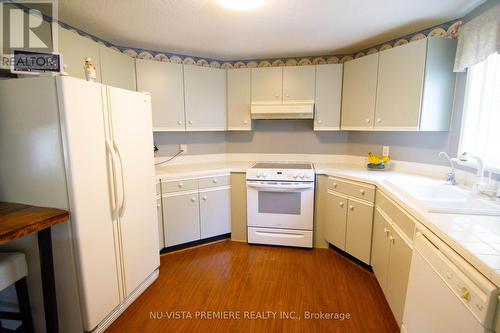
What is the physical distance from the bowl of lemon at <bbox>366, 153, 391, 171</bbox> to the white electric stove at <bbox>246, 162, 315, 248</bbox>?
604 millimetres

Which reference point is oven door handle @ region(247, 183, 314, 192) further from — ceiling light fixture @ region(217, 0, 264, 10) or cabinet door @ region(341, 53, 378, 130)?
ceiling light fixture @ region(217, 0, 264, 10)

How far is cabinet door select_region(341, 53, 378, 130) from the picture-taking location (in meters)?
2.33

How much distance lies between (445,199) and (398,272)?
550 mm

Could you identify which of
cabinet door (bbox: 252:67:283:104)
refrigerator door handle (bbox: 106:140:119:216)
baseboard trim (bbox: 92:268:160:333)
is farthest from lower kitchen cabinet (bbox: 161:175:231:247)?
cabinet door (bbox: 252:67:283:104)

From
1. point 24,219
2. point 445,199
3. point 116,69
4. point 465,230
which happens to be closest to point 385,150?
point 445,199

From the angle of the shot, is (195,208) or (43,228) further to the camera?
(195,208)

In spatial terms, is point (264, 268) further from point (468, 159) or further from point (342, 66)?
point (342, 66)

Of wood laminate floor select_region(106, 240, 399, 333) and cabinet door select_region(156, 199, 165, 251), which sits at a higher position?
cabinet door select_region(156, 199, 165, 251)

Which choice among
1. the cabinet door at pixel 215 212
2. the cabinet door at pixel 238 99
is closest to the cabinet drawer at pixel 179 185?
the cabinet door at pixel 215 212

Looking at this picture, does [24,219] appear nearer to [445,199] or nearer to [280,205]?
[280,205]

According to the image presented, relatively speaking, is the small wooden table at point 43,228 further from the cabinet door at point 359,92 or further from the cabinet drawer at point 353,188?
the cabinet door at point 359,92

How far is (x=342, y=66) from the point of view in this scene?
8.64 feet

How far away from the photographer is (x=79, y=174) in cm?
136

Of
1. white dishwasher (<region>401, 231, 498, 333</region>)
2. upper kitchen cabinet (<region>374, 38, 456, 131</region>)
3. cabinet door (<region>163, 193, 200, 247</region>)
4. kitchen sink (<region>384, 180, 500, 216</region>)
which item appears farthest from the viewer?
cabinet door (<region>163, 193, 200, 247</region>)
